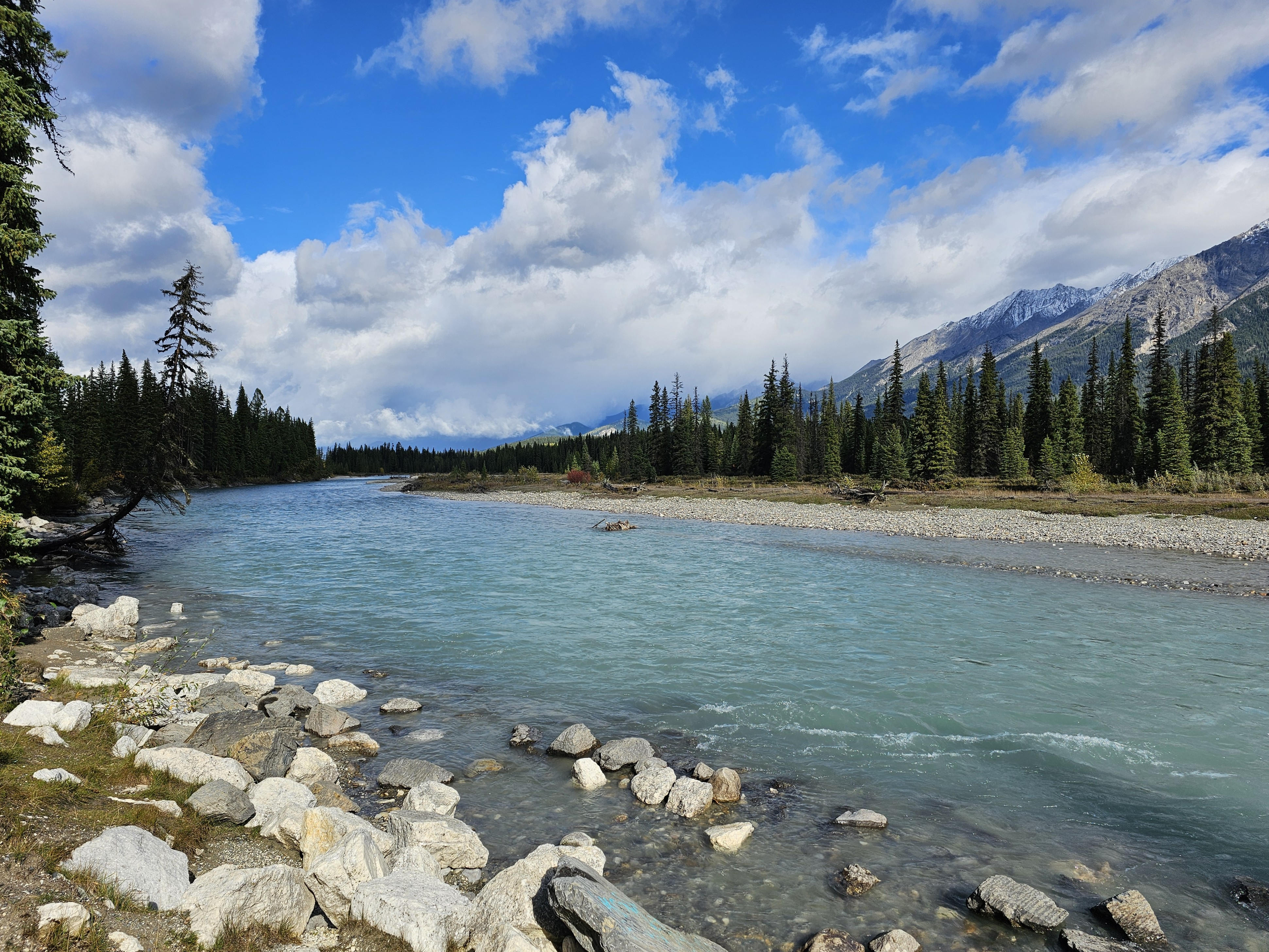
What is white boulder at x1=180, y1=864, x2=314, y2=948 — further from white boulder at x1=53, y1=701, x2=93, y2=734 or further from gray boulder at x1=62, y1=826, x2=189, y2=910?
white boulder at x1=53, y1=701, x2=93, y2=734

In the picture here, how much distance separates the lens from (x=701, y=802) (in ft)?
25.8

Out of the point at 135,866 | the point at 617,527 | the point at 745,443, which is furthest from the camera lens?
the point at 745,443

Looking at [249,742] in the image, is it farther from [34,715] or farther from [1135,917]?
[1135,917]

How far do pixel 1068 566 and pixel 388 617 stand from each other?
26.4 meters

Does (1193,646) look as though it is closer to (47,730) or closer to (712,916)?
(712,916)

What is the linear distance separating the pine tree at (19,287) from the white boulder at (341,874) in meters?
10.8

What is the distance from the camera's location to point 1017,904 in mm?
5949

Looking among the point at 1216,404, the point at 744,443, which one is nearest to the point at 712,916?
the point at 1216,404

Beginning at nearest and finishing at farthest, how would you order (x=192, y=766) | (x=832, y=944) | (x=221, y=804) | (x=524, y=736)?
(x=832, y=944), (x=221, y=804), (x=192, y=766), (x=524, y=736)

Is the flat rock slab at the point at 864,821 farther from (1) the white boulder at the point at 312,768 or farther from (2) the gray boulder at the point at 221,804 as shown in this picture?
(2) the gray boulder at the point at 221,804

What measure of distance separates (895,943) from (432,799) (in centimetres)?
529

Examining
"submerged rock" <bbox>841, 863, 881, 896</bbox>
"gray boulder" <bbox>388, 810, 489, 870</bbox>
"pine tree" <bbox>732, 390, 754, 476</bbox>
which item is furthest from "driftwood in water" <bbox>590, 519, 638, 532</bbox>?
"pine tree" <bbox>732, 390, 754, 476</bbox>

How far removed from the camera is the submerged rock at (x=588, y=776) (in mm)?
8500

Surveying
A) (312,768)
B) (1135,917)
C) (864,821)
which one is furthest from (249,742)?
(1135,917)
